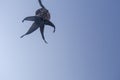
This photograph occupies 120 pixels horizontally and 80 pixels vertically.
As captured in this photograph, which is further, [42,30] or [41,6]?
[42,30]

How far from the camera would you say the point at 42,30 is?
3.33 meters

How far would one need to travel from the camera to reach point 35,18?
319cm

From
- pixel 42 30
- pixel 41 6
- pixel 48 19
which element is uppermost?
pixel 41 6

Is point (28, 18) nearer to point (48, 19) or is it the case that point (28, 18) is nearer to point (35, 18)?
point (35, 18)

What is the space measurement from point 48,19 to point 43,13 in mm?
167

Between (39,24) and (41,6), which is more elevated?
(41,6)

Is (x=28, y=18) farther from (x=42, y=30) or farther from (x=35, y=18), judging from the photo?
(x=42, y=30)

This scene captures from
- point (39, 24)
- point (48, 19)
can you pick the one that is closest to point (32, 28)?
point (39, 24)

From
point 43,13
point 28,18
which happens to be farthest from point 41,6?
point 28,18

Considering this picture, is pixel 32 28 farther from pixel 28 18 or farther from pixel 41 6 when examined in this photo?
pixel 41 6

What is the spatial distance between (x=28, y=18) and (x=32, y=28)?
0.22m

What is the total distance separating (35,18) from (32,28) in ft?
0.73

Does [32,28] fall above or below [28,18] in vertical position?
below

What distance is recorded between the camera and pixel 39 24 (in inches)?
127
